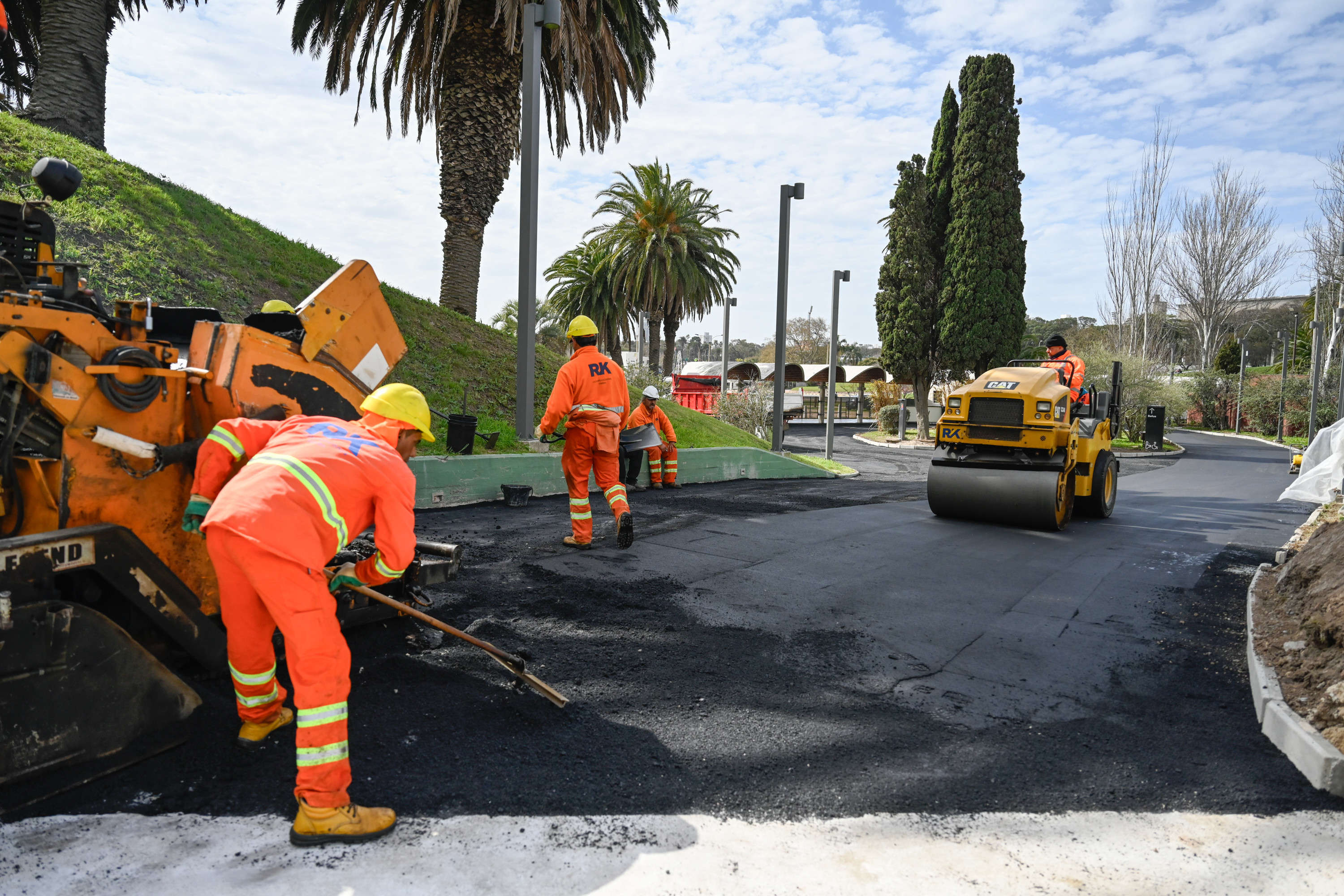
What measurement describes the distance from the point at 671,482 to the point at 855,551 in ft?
15.0

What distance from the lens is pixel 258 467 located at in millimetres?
2893

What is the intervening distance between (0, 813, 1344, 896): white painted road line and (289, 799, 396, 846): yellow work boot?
0.11 ft

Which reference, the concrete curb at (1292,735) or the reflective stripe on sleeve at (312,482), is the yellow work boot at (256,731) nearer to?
the reflective stripe on sleeve at (312,482)

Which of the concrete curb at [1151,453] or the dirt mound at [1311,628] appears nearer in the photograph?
the dirt mound at [1311,628]

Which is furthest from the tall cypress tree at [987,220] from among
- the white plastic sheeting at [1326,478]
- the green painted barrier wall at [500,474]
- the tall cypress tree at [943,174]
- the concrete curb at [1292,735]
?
the concrete curb at [1292,735]

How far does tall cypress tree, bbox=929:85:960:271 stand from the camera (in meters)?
28.0

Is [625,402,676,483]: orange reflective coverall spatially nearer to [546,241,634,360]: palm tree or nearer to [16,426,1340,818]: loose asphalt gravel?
[16,426,1340,818]: loose asphalt gravel

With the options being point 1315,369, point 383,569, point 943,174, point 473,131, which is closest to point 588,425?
point 383,569

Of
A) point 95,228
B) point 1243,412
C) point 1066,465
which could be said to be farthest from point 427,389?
point 1243,412

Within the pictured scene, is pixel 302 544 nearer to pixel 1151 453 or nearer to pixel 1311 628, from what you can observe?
pixel 1311 628

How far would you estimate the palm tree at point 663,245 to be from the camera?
107ft

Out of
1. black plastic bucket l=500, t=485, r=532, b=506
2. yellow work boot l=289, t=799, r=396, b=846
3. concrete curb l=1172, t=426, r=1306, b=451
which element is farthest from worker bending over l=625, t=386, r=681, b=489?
concrete curb l=1172, t=426, r=1306, b=451

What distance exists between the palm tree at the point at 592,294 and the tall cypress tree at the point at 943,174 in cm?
1293

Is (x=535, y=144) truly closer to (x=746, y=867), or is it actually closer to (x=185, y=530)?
(x=185, y=530)
